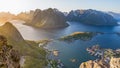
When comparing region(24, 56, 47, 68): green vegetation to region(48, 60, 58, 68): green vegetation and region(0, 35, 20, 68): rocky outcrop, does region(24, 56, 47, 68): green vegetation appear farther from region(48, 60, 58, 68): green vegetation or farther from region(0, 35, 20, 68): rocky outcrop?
region(0, 35, 20, 68): rocky outcrop

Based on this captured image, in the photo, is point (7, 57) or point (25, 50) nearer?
point (7, 57)

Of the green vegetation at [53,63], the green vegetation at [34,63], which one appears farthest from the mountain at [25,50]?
the green vegetation at [53,63]

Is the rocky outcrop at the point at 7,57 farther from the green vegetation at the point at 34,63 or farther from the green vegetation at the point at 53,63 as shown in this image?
the green vegetation at the point at 53,63

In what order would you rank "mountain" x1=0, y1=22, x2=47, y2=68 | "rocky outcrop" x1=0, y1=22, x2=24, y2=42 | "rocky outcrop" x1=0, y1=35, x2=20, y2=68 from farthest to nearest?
1. "rocky outcrop" x1=0, y1=22, x2=24, y2=42
2. "mountain" x1=0, y1=22, x2=47, y2=68
3. "rocky outcrop" x1=0, y1=35, x2=20, y2=68

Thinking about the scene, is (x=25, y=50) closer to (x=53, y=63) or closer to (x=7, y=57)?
(x=53, y=63)

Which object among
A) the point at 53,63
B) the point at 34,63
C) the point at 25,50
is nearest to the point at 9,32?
the point at 25,50

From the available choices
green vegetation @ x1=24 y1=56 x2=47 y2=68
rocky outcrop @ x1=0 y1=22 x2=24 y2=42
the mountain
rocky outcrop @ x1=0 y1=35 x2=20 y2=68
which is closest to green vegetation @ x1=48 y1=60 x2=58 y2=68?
the mountain

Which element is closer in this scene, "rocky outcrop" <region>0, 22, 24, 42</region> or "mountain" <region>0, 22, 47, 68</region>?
"mountain" <region>0, 22, 47, 68</region>

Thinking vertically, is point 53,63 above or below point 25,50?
below

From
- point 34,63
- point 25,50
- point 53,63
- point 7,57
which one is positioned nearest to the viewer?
point 7,57

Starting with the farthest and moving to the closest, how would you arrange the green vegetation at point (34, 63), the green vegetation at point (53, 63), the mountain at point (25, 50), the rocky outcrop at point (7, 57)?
the green vegetation at point (53, 63)
the mountain at point (25, 50)
the green vegetation at point (34, 63)
the rocky outcrop at point (7, 57)

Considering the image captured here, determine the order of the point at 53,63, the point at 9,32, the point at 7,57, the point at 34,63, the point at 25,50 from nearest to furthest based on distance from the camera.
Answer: the point at 7,57 → the point at 34,63 → the point at 53,63 → the point at 25,50 → the point at 9,32
